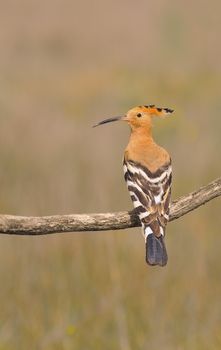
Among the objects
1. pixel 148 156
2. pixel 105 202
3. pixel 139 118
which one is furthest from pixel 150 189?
pixel 105 202

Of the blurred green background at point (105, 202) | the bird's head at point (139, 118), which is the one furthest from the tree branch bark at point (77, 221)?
the blurred green background at point (105, 202)

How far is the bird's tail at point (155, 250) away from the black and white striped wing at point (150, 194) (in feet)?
0.06

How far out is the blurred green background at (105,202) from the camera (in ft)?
24.7

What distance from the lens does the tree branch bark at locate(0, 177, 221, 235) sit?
15.5 ft

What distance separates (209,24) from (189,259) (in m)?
11.4

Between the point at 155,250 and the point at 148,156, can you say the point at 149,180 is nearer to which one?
the point at 148,156

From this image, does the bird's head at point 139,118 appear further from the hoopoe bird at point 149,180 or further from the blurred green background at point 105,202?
the blurred green background at point 105,202

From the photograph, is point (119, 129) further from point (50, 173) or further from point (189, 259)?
point (189, 259)

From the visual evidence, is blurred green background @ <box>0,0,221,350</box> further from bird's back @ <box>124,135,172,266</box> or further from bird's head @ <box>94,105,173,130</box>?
bird's head @ <box>94,105,173,130</box>

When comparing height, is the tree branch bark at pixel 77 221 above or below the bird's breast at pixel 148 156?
below

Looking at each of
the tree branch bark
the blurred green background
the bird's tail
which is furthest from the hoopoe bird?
the blurred green background

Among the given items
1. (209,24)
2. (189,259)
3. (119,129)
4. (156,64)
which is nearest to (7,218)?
(189,259)

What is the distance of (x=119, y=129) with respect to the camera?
13008mm

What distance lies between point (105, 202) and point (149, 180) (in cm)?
277
